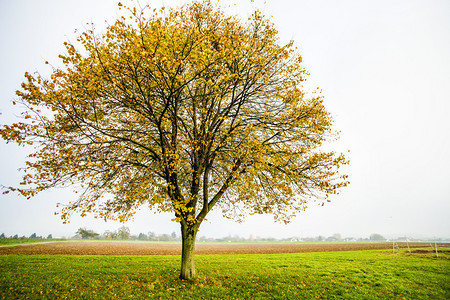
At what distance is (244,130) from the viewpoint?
1393cm

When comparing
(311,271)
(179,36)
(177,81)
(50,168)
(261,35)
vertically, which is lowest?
(311,271)

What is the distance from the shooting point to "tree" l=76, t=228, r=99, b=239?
8944 centimetres

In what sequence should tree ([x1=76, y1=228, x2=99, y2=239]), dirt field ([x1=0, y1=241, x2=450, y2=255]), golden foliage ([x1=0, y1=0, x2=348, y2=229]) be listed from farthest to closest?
tree ([x1=76, y1=228, x2=99, y2=239]) < dirt field ([x1=0, y1=241, x2=450, y2=255]) < golden foliage ([x1=0, y1=0, x2=348, y2=229])

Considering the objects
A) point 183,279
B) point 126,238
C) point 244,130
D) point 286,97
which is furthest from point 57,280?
point 126,238

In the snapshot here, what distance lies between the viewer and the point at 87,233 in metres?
91.2

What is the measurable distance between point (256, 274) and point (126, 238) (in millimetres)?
111207

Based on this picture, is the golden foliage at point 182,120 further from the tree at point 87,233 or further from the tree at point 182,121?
the tree at point 87,233

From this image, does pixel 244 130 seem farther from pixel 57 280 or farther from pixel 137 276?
pixel 57 280

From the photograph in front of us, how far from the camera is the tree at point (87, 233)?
89438 millimetres

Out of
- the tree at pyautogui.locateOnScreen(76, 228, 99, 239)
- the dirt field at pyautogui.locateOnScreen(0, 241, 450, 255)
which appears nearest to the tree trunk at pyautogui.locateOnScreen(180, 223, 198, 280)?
the dirt field at pyautogui.locateOnScreen(0, 241, 450, 255)

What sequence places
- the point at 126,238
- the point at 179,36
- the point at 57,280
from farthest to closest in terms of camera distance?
1. the point at 126,238
2. the point at 57,280
3. the point at 179,36

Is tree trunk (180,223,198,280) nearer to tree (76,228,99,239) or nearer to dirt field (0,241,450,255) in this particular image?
dirt field (0,241,450,255)

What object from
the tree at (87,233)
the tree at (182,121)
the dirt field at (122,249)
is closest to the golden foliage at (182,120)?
the tree at (182,121)

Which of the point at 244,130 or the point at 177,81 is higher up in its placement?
the point at 177,81
